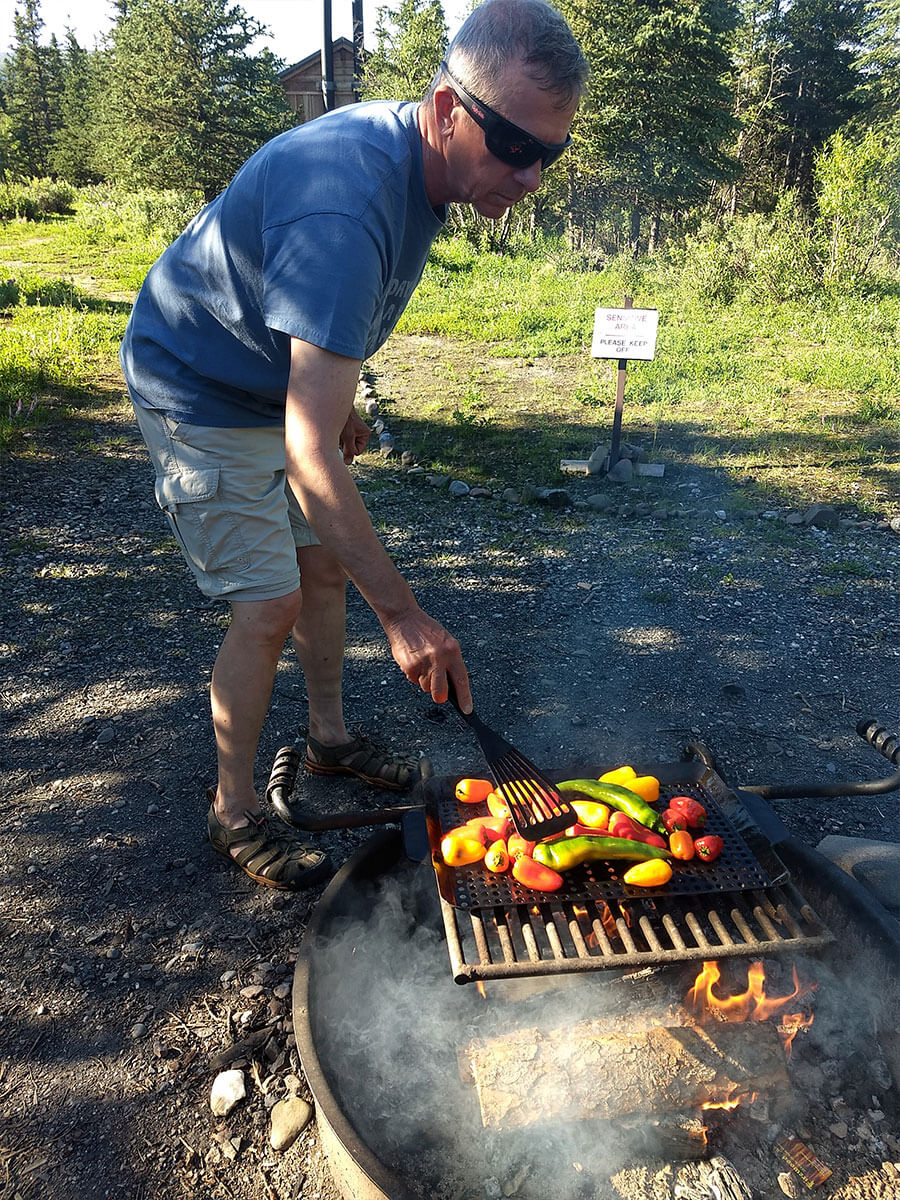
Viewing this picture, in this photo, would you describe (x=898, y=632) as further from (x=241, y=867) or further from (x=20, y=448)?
(x=20, y=448)

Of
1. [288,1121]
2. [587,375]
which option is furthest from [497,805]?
[587,375]

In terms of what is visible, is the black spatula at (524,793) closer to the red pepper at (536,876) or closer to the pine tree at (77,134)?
the red pepper at (536,876)

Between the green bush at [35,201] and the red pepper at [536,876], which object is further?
the green bush at [35,201]

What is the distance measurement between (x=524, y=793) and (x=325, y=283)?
122 cm

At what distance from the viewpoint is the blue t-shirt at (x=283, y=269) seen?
1.58m

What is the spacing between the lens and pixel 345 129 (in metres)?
1.69

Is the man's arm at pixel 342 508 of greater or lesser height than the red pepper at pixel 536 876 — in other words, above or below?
above

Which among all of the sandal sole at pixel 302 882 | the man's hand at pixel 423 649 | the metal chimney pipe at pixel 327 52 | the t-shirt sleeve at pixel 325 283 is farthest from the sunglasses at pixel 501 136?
the metal chimney pipe at pixel 327 52

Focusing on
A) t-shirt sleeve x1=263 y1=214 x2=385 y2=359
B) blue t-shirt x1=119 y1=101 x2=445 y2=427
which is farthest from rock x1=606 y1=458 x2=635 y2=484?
t-shirt sleeve x1=263 y1=214 x2=385 y2=359

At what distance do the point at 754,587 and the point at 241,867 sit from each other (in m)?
3.24

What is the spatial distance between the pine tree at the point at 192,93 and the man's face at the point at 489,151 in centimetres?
2357

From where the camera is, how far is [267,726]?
3.25m

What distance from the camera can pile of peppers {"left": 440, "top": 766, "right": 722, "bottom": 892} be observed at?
5.80 ft

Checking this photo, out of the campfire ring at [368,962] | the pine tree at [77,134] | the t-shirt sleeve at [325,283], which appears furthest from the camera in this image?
the pine tree at [77,134]
